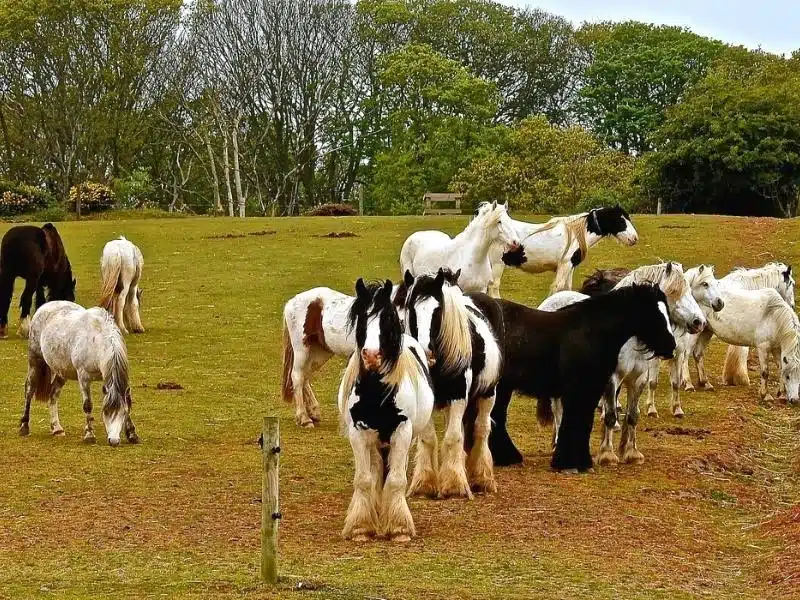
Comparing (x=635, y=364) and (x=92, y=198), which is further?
(x=92, y=198)

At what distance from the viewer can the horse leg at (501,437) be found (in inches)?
449

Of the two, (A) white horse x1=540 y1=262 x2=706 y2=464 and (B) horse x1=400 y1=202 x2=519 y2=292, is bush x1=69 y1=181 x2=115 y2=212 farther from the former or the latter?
(A) white horse x1=540 y1=262 x2=706 y2=464

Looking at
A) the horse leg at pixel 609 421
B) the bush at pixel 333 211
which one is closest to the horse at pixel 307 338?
the horse leg at pixel 609 421

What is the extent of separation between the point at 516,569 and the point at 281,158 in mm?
51338

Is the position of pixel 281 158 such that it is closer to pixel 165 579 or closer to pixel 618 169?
pixel 618 169

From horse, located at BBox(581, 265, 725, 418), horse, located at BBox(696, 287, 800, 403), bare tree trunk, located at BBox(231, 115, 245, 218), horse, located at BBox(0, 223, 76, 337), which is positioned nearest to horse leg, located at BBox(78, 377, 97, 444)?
horse, located at BBox(581, 265, 725, 418)

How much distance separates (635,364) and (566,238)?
8.24 m

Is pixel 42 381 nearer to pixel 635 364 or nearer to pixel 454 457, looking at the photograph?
pixel 454 457

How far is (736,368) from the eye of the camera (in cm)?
1694

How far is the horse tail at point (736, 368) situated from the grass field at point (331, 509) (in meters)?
0.40

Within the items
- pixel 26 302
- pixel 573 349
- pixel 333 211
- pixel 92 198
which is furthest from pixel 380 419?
pixel 92 198

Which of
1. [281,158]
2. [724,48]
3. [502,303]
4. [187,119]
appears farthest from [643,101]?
[502,303]

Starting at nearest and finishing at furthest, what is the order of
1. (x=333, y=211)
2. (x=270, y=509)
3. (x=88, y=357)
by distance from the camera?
1. (x=270, y=509)
2. (x=88, y=357)
3. (x=333, y=211)

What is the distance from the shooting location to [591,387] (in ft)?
36.3
